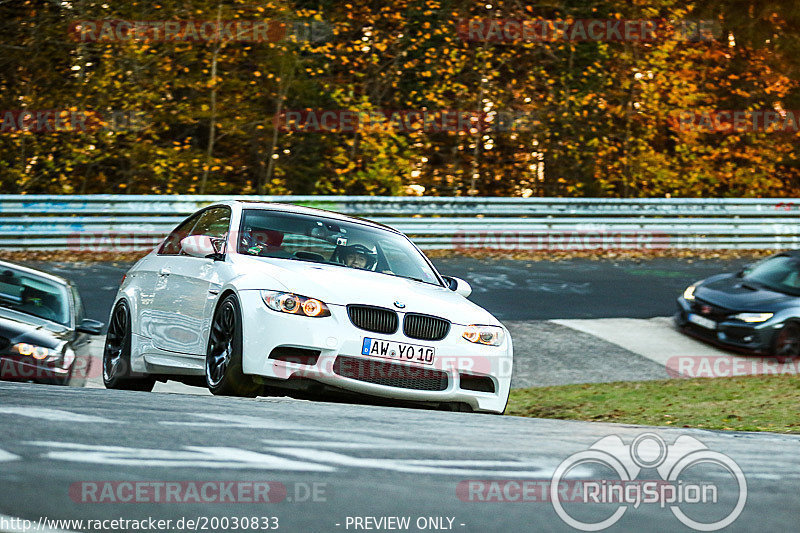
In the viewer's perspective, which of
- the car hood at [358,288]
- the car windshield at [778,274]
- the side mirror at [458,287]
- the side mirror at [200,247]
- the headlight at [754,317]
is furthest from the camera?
the car windshield at [778,274]

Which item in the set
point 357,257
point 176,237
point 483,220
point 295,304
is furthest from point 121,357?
point 483,220

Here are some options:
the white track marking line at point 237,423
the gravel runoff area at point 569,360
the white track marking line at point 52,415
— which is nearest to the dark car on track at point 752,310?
the gravel runoff area at point 569,360

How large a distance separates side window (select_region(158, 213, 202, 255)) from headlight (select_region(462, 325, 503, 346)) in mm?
2615

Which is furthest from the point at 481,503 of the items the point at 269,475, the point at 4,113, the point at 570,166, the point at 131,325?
the point at 570,166

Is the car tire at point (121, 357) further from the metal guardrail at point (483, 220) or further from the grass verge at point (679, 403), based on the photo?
the metal guardrail at point (483, 220)

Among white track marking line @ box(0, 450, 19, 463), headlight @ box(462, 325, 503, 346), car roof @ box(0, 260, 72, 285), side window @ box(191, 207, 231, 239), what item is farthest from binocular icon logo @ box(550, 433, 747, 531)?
car roof @ box(0, 260, 72, 285)

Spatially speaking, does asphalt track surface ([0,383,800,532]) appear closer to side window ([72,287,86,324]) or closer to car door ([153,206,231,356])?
car door ([153,206,231,356])

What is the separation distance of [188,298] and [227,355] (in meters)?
0.95

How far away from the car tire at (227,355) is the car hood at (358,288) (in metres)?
0.25

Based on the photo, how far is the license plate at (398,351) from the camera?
6602mm

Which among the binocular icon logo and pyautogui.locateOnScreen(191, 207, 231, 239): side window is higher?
the binocular icon logo

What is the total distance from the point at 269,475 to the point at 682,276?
676 inches

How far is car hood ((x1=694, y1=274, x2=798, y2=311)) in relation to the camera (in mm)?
13414

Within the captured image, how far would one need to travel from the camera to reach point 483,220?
21.9 meters
